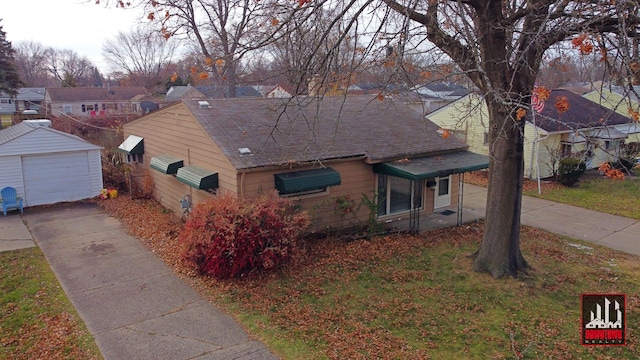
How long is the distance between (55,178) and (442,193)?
1285 centimetres

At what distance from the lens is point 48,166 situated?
14.6m

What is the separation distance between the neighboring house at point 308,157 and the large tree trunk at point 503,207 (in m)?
2.65

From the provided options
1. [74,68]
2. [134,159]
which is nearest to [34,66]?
[74,68]

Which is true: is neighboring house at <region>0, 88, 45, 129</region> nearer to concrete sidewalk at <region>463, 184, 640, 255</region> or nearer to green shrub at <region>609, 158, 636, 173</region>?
concrete sidewalk at <region>463, 184, 640, 255</region>

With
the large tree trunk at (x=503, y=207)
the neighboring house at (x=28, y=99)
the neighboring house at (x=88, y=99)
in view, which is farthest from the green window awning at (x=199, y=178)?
the neighboring house at (x=28, y=99)

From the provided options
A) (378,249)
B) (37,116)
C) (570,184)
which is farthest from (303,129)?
(37,116)

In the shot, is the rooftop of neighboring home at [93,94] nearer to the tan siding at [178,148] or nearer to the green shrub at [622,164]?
the tan siding at [178,148]

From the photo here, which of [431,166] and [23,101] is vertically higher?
[23,101]

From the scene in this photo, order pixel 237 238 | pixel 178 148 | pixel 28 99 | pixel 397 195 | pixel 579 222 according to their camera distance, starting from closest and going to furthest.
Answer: pixel 237 238
pixel 178 148
pixel 397 195
pixel 579 222
pixel 28 99

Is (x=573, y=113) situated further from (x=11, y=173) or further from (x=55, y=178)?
(x=11, y=173)

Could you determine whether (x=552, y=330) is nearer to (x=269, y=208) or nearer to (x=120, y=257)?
(x=269, y=208)

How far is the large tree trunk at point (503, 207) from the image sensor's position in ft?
27.5

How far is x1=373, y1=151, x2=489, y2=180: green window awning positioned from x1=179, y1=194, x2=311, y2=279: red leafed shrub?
3.80 meters

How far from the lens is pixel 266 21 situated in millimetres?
7809
